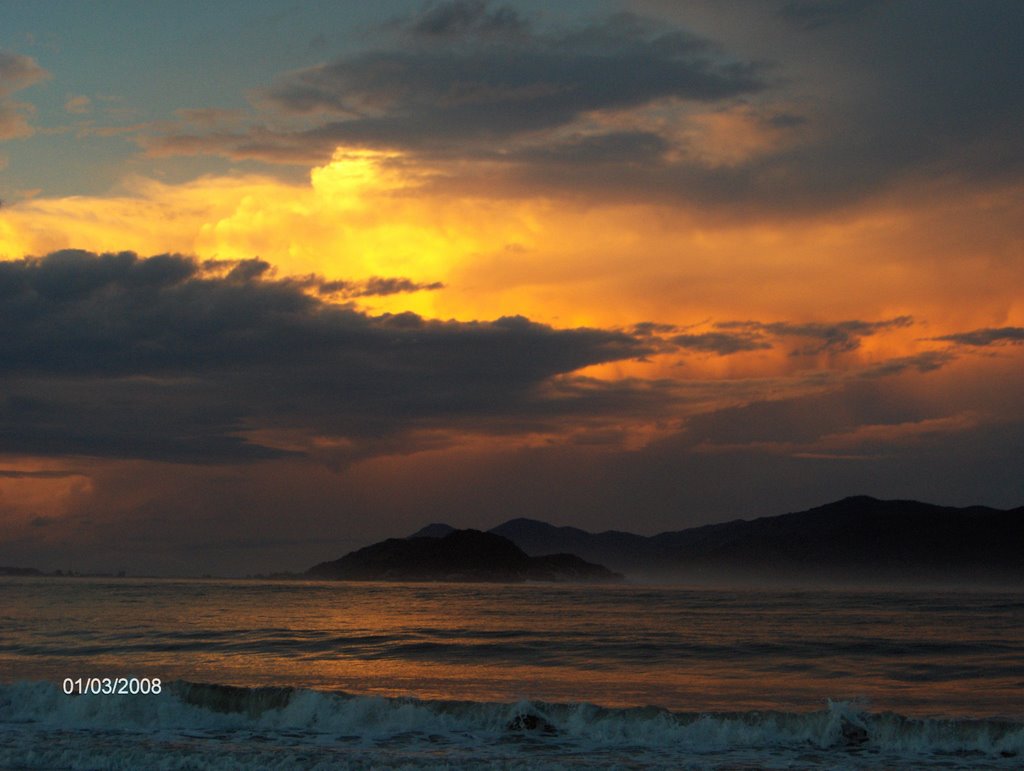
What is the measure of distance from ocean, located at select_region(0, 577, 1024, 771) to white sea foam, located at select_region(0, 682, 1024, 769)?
0.07 m

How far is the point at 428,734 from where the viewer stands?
29.7 metres

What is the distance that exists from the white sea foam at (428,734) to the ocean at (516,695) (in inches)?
2.9

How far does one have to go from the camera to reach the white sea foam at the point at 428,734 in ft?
84.8

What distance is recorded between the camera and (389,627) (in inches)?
2542

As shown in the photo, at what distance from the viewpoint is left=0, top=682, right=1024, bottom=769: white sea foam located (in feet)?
84.8

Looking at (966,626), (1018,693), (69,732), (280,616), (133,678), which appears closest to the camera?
(69,732)

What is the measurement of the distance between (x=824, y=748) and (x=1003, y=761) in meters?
4.68

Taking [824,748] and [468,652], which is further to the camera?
[468,652]

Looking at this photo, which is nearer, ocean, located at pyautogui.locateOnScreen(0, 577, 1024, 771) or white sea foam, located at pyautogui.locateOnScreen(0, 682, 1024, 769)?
white sea foam, located at pyautogui.locateOnScreen(0, 682, 1024, 769)

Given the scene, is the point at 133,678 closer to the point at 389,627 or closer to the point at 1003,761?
the point at 389,627

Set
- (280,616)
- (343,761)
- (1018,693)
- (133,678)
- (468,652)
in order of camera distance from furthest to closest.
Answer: (280,616), (468,652), (133,678), (1018,693), (343,761)

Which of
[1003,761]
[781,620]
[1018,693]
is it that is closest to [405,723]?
[1003,761]

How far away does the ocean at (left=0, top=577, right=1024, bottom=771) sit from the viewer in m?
26.7

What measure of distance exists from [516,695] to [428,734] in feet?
21.7
